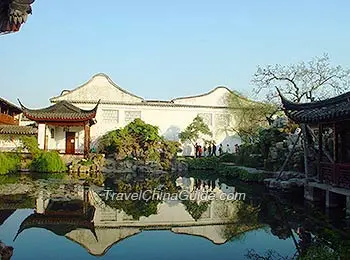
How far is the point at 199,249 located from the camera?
6.88m

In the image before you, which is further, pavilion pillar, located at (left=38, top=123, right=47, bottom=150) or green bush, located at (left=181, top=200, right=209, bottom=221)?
pavilion pillar, located at (left=38, top=123, right=47, bottom=150)

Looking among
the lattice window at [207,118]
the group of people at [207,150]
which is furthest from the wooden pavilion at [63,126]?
the lattice window at [207,118]

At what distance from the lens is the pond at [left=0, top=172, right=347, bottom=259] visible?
6.69m

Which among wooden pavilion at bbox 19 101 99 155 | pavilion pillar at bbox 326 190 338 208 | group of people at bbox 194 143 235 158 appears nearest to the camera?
pavilion pillar at bbox 326 190 338 208

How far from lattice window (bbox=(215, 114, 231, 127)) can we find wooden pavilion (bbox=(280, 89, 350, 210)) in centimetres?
1952

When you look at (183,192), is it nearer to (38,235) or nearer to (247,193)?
(247,193)

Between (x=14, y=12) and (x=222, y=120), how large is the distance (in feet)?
102

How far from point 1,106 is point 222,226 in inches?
1018

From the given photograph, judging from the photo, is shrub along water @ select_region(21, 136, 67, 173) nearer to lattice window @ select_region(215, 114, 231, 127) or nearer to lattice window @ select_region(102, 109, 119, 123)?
lattice window @ select_region(102, 109, 119, 123)

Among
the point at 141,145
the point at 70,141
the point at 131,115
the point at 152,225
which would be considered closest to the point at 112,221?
the point at 152,225

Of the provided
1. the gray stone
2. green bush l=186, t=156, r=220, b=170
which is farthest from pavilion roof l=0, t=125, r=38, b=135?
the gray stone

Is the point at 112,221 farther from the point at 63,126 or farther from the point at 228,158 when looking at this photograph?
the point at 63,126

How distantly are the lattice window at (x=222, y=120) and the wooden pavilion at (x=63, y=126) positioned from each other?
11.7 m

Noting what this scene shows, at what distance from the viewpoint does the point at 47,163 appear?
21.7 m
